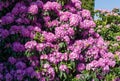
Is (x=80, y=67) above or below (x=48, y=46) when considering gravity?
below

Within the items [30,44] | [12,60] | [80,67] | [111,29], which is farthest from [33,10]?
[111,29]

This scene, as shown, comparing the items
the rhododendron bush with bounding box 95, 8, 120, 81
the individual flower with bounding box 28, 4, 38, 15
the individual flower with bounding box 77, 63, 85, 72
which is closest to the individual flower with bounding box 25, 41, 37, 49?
the individual flower with bounding box 28, 4, 38, 15

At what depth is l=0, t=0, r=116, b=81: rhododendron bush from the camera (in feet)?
20.4

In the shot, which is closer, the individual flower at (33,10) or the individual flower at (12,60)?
the individual flower at (12,60)

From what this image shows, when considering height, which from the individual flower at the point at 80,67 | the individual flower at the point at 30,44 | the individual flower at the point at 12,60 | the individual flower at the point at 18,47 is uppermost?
the individual flower at the point at 30,44

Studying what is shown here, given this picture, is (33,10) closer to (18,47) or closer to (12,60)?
(18,47)

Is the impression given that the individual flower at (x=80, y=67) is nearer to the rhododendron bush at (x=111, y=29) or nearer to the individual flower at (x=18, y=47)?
the rhododendron bush at (x=111, y=29)

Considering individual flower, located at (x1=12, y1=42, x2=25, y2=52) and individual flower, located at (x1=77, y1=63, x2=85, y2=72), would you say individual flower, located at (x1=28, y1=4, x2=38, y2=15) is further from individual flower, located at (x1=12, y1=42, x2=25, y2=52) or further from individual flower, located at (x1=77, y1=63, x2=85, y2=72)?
individual flower, located at (x1=77, y1=63, x2=85, y2=72)

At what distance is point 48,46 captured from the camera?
6.28 meters

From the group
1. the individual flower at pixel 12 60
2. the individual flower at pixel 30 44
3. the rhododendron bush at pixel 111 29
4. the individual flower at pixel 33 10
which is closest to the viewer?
the individual flower at pixel 30 44

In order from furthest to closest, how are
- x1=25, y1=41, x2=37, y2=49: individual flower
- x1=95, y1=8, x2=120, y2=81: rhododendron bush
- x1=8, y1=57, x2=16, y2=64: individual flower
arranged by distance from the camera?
x1=95, y1=8, x2=120, y2=81: rhododendron bush
x1=8, y1=57, x2=16, y2=64: individual flower
x1=25, y1=41, x2=37, y2=49: individual flower

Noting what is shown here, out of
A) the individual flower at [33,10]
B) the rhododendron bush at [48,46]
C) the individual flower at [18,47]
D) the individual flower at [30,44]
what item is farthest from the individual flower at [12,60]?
the individual flower at [33,10]

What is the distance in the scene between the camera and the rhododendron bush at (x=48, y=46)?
20.4ft

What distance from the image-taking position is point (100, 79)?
21.9ft
